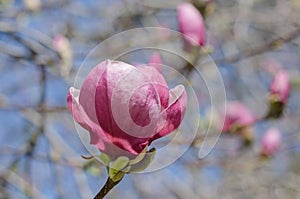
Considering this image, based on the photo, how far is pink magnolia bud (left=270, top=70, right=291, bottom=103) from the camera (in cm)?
133

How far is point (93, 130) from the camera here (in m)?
0.53

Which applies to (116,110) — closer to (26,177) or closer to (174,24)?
(26,177)

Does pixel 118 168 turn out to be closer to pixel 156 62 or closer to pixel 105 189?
pixel 105 189

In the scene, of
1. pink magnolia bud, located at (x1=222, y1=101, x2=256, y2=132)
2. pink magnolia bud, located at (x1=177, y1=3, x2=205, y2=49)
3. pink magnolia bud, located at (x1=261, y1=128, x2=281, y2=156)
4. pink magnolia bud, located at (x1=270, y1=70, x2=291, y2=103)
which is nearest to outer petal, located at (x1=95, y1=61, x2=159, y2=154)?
pink magnolia bud, located at (x1=177, y1=3, x2=205, y2=49)

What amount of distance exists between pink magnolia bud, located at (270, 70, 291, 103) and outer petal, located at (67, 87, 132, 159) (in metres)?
0.85

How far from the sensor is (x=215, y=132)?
1421 millimetres

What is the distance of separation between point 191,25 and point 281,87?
369 mm

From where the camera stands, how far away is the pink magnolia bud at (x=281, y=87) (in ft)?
4.37

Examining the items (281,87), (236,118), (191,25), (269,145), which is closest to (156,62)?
(191,25)

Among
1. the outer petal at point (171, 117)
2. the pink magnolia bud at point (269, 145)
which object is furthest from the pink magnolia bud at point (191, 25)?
the pink magnolia bud at point (269, 145)

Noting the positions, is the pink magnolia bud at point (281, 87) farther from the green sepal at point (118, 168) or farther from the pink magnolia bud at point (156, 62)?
the green sepal at point (118, 168)

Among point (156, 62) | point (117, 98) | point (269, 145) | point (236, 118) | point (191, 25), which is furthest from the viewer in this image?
point (269, 145)

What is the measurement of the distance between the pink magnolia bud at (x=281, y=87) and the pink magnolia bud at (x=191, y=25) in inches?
12.4

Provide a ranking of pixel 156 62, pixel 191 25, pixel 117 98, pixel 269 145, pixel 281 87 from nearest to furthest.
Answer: pixel 117 98
pixel 156 62
pixel 191 25
pixel 281 87
pixel 269 145
